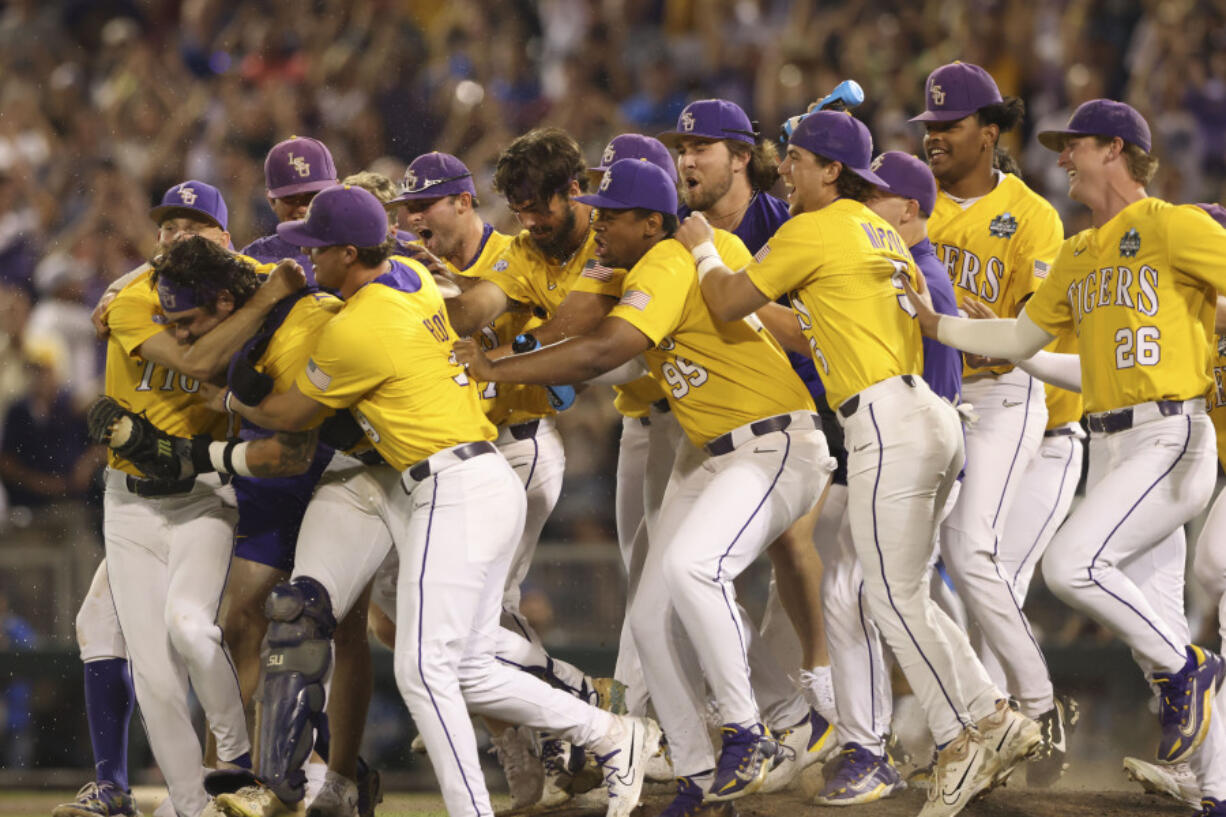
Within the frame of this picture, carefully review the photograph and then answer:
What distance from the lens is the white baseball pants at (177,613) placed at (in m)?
5.31

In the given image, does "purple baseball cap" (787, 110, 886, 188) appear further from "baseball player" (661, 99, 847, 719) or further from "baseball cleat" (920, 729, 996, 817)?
"baseball cleat" (920, 729, 996, 817)

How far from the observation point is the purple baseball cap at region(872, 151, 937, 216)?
5.51 meters

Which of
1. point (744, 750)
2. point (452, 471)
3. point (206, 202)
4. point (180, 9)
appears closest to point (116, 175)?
point (180, 9)

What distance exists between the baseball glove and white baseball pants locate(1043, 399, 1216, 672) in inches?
121

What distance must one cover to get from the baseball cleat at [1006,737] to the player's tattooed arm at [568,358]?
1676 mm

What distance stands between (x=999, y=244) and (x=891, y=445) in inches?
57.5

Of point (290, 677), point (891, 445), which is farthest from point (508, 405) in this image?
point (891, 445)

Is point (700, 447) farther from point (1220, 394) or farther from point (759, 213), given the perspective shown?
point (1220, 394)

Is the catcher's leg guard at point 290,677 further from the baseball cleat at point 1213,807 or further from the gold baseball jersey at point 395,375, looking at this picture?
the baseball cleat at point 1213,807

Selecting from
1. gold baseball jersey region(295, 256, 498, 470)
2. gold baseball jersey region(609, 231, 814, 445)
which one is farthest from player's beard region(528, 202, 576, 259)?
gold baseball jersey region(295, 256, 498, 470)

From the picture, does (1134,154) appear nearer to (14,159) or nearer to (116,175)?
(116,175)

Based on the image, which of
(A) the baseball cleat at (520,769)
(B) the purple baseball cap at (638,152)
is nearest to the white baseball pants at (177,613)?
(A) the baseball cleat at (520,769)

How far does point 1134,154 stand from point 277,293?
119 inches

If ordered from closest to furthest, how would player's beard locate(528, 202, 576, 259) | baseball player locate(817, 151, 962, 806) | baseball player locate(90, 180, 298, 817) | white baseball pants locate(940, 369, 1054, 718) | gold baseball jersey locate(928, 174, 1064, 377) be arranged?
1. baseball player locate(90, 180, 298, 817)
2. baseball player locate(817, 151, 962, 806)
3. white baseball pants locate(940, 369, 1054, 718)
4. player's beard locate(528, 202, 576, 259)
5. gold baseball jersey locate(928, 174, 1064, 377)
